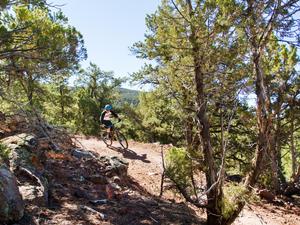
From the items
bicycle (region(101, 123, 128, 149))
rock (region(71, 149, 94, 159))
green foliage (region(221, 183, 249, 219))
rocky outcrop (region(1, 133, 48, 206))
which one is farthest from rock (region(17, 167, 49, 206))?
bicycle (region(101, 123, 128, 149))

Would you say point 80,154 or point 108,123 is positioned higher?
point 108,123

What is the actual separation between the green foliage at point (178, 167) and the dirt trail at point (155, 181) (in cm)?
156

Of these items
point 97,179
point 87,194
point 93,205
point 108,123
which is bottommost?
point 93,205


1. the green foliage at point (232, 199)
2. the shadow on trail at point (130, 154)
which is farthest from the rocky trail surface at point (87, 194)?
the shadow on trail at point (130, 154)

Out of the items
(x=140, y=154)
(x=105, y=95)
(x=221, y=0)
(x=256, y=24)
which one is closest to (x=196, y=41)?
(x=221, y=0)

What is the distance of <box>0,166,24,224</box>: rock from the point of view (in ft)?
15.6

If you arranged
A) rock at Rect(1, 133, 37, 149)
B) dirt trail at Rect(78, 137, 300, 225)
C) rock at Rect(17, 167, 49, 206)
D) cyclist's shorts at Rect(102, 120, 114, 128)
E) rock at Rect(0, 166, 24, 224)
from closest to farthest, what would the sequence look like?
rock at Rect(0, 166, 24, 224) < rock at Rect(17, 167, 49, 206) < rock at Rect(1, 133, 37, 149) < dirt trail at Rect(78, 137, 300, 225) < cyclist's shorts at Rect(102, 120, 114, 128)

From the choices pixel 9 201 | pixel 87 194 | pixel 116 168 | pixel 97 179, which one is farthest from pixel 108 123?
pixel 9 201

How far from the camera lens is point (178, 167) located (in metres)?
6.50

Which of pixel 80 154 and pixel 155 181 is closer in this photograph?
pixel 80 154

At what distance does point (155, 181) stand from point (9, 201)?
20.4 feet

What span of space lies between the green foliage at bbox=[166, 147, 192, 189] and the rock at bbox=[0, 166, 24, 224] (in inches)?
109

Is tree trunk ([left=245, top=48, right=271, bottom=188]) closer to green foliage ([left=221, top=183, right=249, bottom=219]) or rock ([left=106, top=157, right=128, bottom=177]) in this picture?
green foliage ([left=221, top=183, right=249, bottom=219])

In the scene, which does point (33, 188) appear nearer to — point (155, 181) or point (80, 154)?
point (80, 154)
